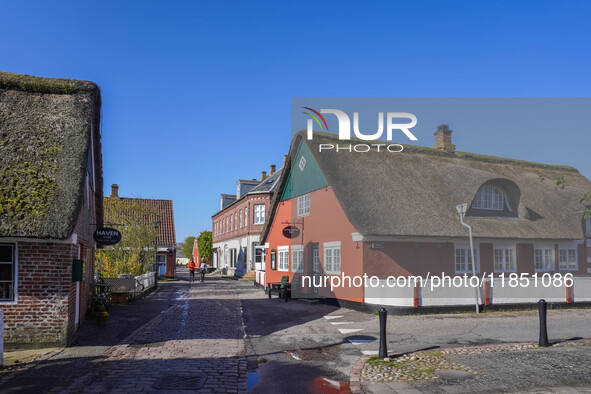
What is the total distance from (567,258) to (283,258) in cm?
1288

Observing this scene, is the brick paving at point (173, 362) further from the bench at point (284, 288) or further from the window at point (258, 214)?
the window at point (258, 214)

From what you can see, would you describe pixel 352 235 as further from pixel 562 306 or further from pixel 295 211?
pixel 562 306

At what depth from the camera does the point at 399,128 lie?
67.4 feet

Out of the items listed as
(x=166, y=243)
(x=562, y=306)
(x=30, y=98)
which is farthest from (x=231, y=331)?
(x=166, y=243)

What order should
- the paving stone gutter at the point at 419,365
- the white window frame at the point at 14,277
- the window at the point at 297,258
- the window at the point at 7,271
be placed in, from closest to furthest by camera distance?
1. the paving stone gutter at the point at 419,365
2. the white window frame at the point at 14,277
3. the window at the point at 7,271
4. the window at the point at 297,258

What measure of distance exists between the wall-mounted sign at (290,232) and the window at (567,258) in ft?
37.7

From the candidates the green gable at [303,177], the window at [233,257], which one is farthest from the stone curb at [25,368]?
the window at [233,257]

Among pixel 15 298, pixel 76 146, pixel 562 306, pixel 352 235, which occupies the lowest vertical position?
pixel 562 306

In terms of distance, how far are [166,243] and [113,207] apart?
12.6 metres

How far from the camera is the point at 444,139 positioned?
24531mm

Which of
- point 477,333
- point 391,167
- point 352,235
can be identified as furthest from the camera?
point 391,167

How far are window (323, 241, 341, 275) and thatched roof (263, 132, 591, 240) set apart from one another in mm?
2185

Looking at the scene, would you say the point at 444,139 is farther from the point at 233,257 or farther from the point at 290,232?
the point at 233,257

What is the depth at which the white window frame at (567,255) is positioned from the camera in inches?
792
